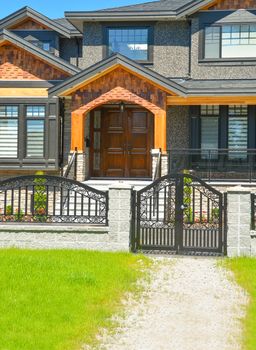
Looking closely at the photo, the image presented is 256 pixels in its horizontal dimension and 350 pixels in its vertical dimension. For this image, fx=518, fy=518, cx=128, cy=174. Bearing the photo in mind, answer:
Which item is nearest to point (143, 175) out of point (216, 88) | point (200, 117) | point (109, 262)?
point (200, 117)

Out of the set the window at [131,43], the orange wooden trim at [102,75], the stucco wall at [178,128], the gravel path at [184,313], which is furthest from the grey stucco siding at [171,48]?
the gravel path at [184,313]

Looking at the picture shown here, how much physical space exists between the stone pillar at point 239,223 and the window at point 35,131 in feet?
25.8

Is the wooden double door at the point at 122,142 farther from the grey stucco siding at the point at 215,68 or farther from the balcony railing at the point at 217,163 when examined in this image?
the grey stucco siding at the point at 215,68

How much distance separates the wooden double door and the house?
3 cm

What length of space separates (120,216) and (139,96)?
6.19 metres

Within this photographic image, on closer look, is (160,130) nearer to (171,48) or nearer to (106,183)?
(106,183)

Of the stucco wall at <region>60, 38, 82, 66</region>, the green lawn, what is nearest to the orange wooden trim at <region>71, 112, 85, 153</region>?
the stucco wall at <region>60, 38, 82, 66</region>

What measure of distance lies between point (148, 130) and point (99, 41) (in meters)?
3.68

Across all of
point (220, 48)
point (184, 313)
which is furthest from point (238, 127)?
point (184, 313)

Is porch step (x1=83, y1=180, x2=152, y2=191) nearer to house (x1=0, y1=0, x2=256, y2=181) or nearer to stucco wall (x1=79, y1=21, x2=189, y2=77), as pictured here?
house (x1=0, y1=0, x2=256, y2=181)

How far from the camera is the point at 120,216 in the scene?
984cm

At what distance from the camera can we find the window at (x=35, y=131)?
52.3 feet

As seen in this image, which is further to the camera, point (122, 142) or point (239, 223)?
point (122, 142)

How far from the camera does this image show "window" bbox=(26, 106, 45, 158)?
52.3 feet
